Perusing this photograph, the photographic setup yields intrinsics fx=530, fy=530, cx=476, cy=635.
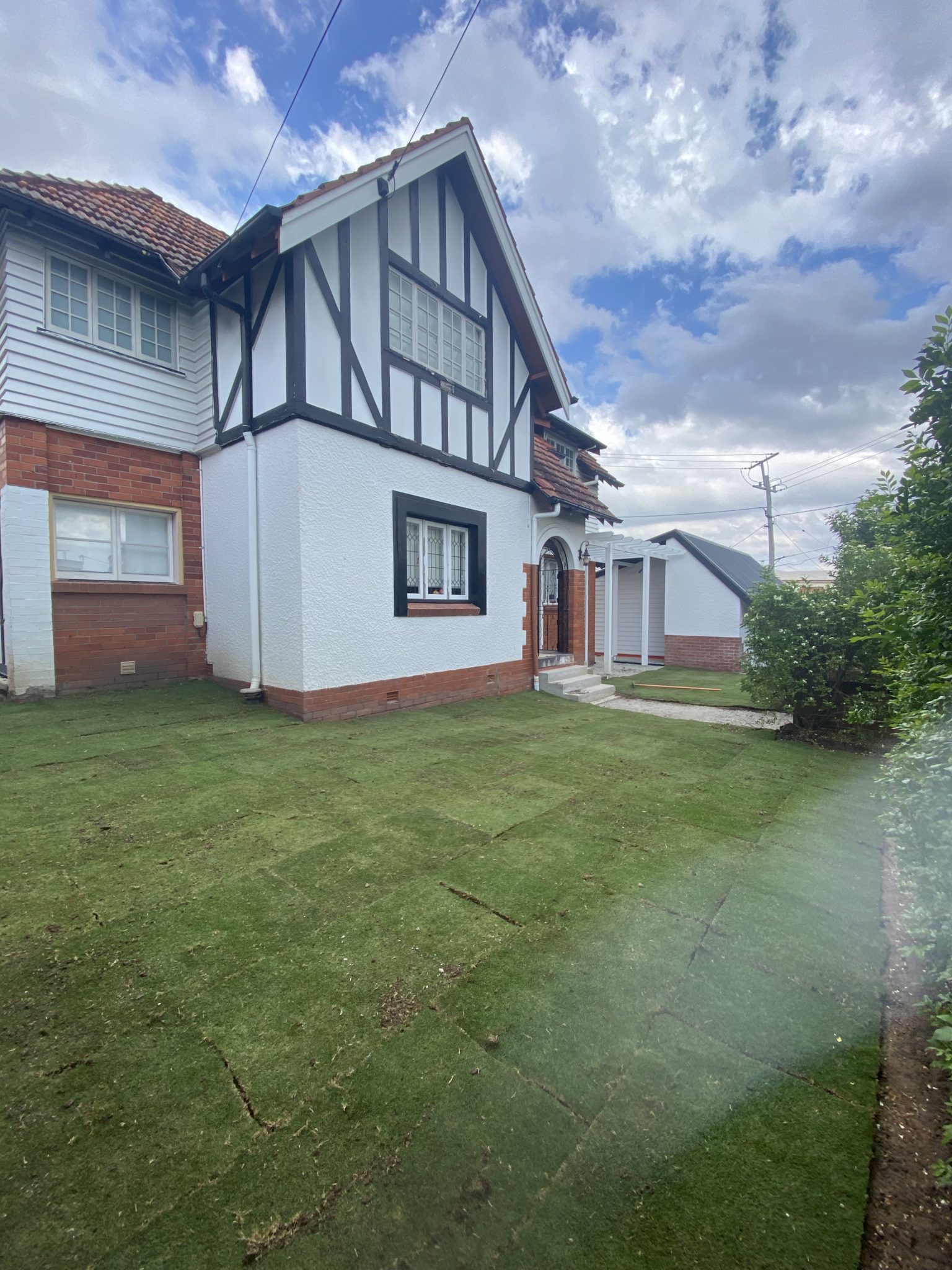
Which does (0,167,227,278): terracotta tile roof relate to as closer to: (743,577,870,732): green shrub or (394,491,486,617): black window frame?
(394,491,486,617): black window frame

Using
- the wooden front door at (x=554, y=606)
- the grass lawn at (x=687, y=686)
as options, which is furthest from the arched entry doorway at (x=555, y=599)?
the grass lawn at (x=687, y=686)

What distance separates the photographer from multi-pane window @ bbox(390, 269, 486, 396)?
7.92m

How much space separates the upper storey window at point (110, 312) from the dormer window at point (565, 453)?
8756mm

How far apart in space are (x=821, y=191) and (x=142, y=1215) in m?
11.7

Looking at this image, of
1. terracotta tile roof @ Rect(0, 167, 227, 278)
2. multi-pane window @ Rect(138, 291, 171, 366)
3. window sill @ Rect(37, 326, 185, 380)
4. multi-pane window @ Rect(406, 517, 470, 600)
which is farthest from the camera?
multi-pane window @ Rect(406, 517, 470, 600)

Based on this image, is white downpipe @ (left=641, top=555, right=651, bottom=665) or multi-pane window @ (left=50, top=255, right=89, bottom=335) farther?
white downpipe @ (left=641, top=555, right=651, bottom=665)

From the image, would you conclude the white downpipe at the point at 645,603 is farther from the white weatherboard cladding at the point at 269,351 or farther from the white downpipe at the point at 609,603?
the white weatherboard cladding at the point at 269,351

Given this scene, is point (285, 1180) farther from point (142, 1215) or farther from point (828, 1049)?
point (828, 1049)

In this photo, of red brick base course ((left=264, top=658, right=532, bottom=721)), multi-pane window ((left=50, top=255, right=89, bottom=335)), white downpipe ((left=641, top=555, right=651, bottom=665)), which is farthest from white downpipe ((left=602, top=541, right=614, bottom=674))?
multi-pane window ((left=50, top=255, right=89, bottom=335))

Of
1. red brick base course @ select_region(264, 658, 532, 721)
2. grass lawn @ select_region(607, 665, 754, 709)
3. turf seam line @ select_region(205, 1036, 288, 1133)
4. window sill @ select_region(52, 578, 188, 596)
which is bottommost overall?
grass lawn @ select_region(607, 665, 754, 709)

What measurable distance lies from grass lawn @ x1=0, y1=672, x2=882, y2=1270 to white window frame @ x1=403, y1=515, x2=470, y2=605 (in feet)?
15.2

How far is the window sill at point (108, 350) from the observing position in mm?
Answer: 6594

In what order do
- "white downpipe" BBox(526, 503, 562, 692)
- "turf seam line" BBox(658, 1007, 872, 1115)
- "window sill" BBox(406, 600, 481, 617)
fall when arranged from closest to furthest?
"turf seam line" BBox(658, 1007, 872, 1115) < "window sill" BBox(406, 600, 481, 617) < "white downpipe" BBox(526, 503, 562, 692)

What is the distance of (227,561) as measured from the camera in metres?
7.70
